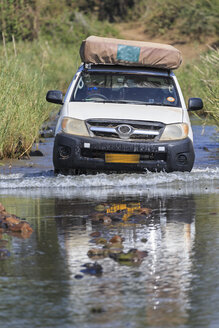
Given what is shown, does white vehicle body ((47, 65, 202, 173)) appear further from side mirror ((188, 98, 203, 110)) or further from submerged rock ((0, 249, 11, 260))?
submerged rock ((0, 249, 11, 260))

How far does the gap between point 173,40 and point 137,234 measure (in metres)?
47.2

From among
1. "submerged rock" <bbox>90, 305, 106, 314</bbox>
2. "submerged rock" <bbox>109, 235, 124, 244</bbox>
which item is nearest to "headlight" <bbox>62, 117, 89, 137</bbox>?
"submerged rock" <bbox>109, 235, 124, 244</bbox>

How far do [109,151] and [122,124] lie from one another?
0.39 metres

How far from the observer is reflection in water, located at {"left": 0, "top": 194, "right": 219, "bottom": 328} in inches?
223

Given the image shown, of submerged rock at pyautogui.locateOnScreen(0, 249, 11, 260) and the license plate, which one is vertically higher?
the license plate

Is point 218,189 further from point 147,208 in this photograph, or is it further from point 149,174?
point 147,208

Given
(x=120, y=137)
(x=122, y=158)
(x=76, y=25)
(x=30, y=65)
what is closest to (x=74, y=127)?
(x=120, y=137)

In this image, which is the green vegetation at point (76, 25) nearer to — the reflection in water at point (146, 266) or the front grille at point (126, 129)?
the front grille at point (126, 129)

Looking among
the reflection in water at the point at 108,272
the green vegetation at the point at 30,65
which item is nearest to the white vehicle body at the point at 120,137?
the reflection in water at the point at 108,272

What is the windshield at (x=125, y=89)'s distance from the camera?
1317 centimetres

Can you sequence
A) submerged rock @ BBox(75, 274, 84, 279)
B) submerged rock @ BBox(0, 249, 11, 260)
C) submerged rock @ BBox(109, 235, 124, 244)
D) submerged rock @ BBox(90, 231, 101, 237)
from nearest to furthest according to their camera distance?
submerged rock @ BBox(75, 274, 84, 279) < submerged rock @ BBox(0, 249, 11, 260) < submerged rock @ BBox(109, 235, 124, 244) < submerged rock @ BBox(90, 231, 101, 237)

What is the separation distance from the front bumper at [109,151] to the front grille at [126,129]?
13cm

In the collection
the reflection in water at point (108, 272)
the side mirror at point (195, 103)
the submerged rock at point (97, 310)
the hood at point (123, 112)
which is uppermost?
the side mirror at point (195, 103)

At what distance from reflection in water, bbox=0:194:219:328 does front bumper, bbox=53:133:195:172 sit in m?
1.99
